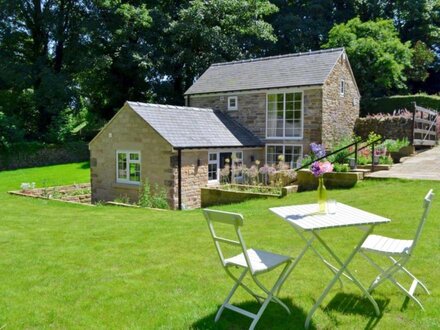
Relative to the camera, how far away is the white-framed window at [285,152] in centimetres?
2112

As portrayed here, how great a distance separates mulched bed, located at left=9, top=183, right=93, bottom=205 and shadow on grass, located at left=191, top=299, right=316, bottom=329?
13433 mm

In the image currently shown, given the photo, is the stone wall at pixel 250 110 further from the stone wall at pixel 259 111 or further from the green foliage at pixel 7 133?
the green foliage at pixel 7 133

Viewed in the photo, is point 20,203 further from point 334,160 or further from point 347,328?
point 347,328

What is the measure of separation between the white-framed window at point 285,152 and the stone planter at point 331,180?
606cm

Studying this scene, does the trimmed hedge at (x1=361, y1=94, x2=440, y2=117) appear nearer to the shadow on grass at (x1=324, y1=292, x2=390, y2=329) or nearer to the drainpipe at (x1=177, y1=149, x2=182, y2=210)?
the drainpipe at (x1=177, y1=149, x2=182, y2=210)

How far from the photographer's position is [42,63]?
31453 millimetres

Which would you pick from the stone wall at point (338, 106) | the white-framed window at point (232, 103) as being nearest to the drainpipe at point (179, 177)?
the white-framed window at point (232, 103)

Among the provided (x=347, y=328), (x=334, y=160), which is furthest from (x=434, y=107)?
(x=347, y=328)

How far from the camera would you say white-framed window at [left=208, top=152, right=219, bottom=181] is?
18562 millimetres

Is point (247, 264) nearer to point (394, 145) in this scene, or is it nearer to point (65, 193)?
point (65, 193)

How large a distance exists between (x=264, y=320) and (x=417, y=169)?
499 inches

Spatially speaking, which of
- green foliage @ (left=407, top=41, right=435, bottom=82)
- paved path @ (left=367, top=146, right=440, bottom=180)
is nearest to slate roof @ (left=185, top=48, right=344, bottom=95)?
paved path @ (left=367, top=146, right=440, bottom=180)

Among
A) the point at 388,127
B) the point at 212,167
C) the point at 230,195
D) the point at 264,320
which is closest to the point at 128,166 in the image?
the point at 212,167

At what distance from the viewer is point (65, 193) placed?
18500 millimetres
